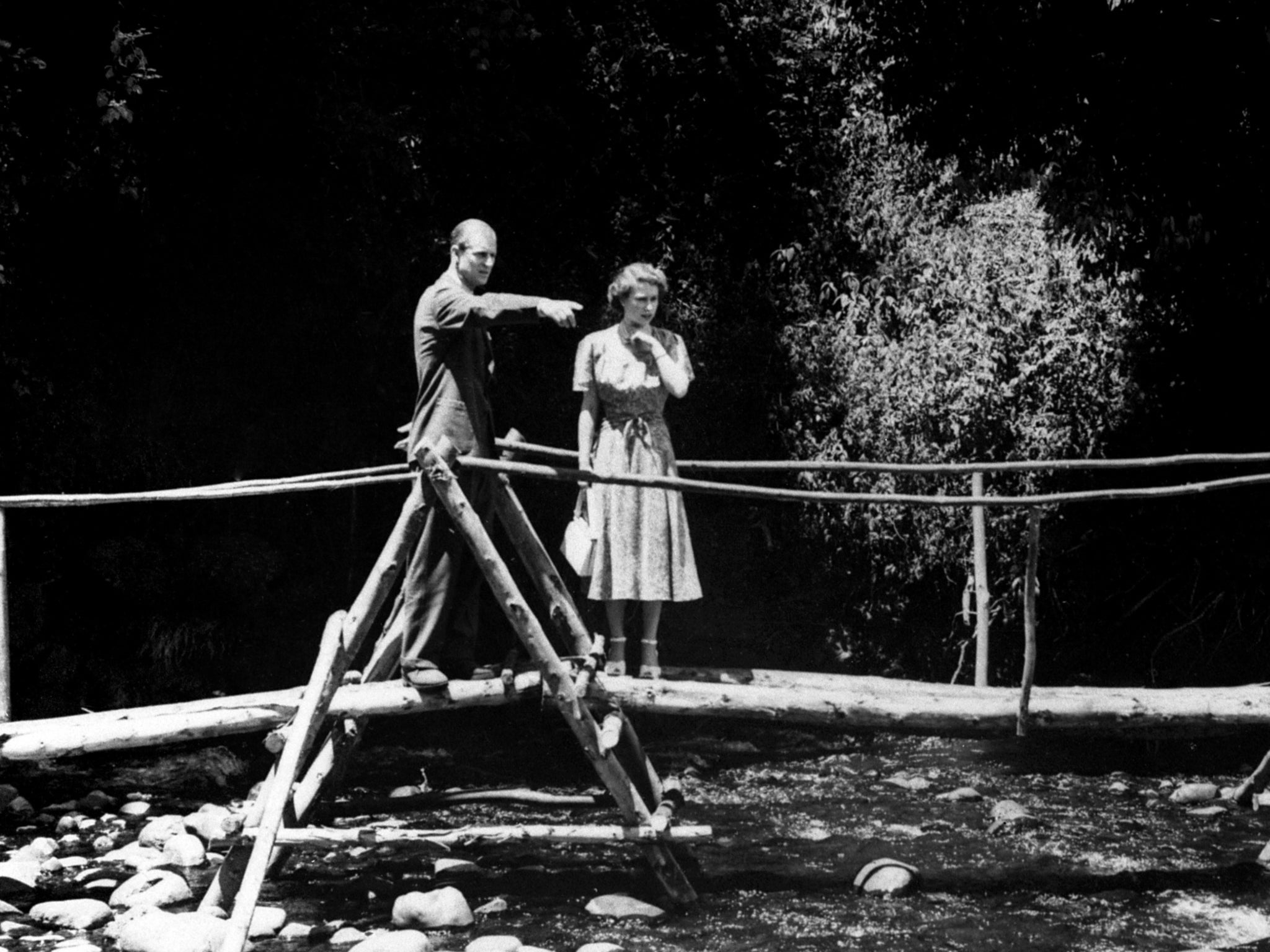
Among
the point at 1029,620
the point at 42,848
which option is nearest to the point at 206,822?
the point at 42,848

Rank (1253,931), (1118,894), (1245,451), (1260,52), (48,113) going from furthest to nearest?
(1245,451)
(48,113)
(1260,52)
(1118,894)
(1253,931)

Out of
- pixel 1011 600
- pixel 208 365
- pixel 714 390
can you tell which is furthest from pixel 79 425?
pixel 1011 600

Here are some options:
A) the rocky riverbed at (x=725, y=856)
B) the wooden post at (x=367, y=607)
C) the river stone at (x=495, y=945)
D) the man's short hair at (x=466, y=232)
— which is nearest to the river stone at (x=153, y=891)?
the rocky riverbed at (x=725, y=856)

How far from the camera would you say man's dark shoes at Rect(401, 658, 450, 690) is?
242 inches

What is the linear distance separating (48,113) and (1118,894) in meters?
7.37

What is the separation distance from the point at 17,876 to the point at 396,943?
7.84 ft

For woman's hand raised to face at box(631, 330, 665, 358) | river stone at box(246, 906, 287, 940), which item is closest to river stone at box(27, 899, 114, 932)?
river stone at box(246, 906, 287, 940)

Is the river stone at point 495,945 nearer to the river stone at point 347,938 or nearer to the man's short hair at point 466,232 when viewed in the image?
the river stone at point 347,938

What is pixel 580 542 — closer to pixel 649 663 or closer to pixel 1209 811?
pixel 649 663

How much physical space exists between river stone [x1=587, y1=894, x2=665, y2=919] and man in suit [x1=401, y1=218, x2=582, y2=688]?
1092mm

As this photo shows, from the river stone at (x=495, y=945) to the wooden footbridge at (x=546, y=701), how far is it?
1.31 feet

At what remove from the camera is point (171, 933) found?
5711mm

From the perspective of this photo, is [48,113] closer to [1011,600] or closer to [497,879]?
[497,879]

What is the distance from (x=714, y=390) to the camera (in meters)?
10.8
